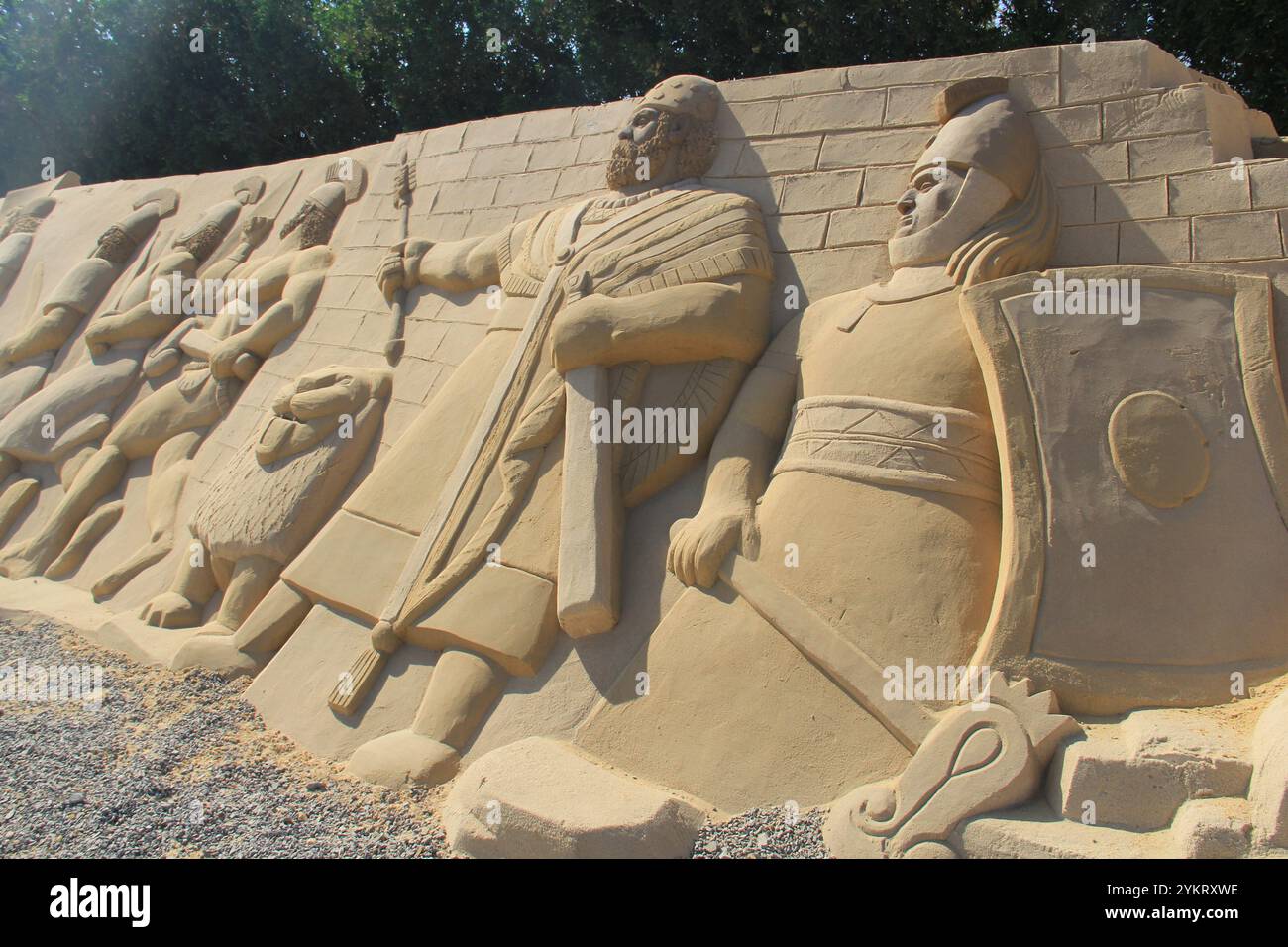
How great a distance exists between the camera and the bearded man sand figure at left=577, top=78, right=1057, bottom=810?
3363mm

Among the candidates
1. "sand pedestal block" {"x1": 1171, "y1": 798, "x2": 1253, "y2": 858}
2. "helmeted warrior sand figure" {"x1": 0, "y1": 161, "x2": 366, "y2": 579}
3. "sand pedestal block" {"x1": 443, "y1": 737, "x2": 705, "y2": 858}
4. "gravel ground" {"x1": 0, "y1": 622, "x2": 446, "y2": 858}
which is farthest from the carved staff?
"sand pedestal block" {"x1": 1171, "y1": 798, "x2": 1253, "y2": 858}

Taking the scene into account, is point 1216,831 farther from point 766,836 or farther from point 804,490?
point 804,490

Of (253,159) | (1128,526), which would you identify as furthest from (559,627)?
(253,159)

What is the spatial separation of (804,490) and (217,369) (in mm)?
3912

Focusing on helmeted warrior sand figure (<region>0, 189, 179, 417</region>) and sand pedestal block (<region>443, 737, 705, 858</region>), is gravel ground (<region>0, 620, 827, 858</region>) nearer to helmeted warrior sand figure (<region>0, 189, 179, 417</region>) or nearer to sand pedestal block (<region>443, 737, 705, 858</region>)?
sand pedestal block (<region>443, 737, 705, 858</region>)

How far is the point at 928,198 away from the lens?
3.90 metres

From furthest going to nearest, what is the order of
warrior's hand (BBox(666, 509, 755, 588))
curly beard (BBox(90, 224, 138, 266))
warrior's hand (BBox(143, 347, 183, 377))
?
curly beard (BBox(90, 224, 138, 266)), warrior's hand (BBox(143, 347, 183, 377)), warrior's hand (BBox(666, 509, 755, 588))

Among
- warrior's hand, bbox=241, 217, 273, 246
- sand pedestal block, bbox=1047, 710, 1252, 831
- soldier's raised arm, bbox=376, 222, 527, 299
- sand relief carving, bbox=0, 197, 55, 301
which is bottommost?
sand pedestal block, bbox=1047, 710, 1252, 831

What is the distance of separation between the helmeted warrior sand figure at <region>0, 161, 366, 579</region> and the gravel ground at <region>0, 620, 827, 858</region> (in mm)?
1815

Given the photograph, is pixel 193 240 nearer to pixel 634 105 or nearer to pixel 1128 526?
pixel 634 105

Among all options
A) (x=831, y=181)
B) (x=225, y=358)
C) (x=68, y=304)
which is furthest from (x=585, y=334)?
(x=68, y=304)

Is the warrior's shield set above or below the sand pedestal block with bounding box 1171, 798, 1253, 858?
above

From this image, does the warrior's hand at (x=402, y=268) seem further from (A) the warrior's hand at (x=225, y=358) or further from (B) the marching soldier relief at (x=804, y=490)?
(A) the warrior's hand at (x=225, y=358)

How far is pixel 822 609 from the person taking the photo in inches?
137
